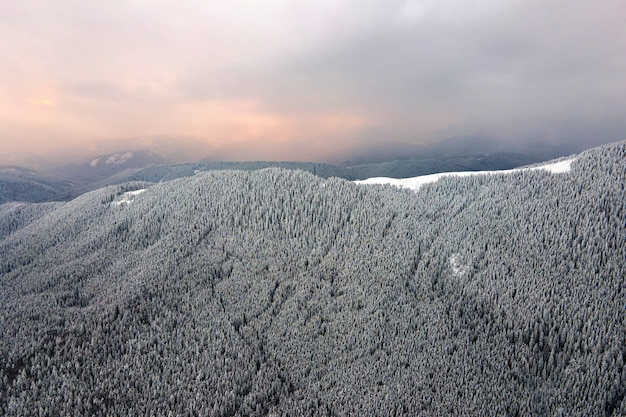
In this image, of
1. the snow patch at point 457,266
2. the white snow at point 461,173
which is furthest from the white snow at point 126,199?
the snow patch at point 457,266

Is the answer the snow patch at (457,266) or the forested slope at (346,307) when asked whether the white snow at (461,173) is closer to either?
the forested slope at (346,307)

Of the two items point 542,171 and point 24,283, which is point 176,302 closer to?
point 24,283

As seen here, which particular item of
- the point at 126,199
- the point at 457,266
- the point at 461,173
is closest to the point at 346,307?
the point at 457,266

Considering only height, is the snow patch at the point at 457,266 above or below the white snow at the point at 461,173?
below

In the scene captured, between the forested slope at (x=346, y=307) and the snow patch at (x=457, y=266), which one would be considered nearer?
the forested slope at (x=346, y=307)

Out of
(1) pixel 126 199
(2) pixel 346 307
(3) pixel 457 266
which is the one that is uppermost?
(1) pixel 126 199

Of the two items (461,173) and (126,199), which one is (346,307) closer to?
(461,173)

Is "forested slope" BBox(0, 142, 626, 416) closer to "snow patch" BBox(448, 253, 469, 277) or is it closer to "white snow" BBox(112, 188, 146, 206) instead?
"snow patch" BBox(448, 253, 469, 277)

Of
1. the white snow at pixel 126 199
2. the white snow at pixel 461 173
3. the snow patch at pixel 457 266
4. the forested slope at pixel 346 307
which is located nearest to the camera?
the forested slope at pixel 346 307
